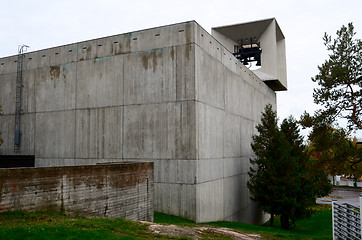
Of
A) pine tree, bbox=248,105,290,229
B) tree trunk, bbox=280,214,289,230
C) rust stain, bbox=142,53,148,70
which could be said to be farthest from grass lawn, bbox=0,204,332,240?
tree trunk, bbox=280,214,289,230

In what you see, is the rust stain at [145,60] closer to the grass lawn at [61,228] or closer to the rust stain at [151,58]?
the rust stain at [151,58]

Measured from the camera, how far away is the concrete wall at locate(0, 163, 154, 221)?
957cm

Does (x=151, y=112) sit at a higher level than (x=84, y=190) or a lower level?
higher

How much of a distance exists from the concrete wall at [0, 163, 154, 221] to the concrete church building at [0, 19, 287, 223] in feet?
9.02

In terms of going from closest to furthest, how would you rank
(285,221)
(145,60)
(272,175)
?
(145,60) → (272,175) → (285,221)

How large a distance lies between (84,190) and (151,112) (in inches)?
306

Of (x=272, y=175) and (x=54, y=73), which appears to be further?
(x=54, y=73)

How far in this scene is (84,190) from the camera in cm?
1179

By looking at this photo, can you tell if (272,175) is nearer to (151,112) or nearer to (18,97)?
(151,112)

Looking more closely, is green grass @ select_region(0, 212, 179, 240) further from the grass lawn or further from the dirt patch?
the dirt patch

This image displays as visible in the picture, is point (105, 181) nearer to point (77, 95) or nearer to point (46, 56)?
point (77, 95)

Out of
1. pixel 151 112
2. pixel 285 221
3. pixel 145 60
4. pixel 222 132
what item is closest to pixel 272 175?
pixel 285 221

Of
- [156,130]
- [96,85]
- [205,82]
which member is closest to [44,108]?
[96,85]

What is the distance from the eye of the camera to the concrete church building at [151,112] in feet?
58.2
